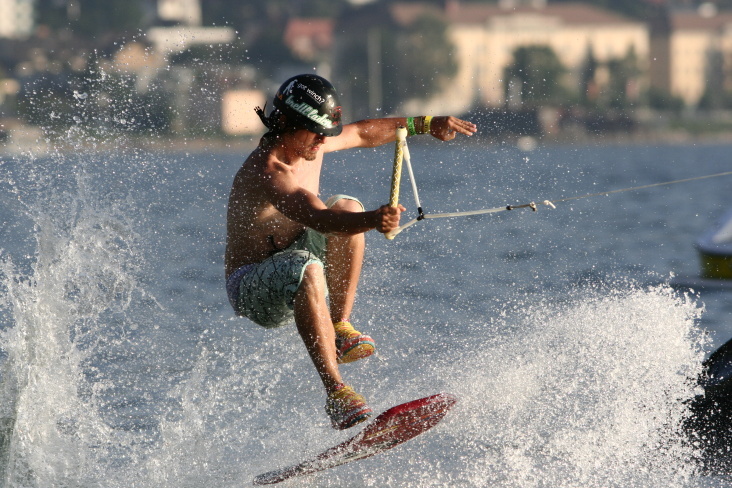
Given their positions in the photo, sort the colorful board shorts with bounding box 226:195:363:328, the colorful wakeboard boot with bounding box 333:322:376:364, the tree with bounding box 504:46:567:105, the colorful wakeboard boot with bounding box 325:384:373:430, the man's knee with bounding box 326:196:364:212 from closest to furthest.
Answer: the colorful wakeboard boot with bounding box 325:384:373:430
the colorful board shorts with bounding box 226:195:363:328
the man's knee with bounding box 326:196:364:212
the colorful wakeboard boot with bounding box 333:322:376:364
the tree with bounding box 504:46:567:105

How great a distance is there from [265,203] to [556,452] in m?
2.25

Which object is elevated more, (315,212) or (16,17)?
(315,212)

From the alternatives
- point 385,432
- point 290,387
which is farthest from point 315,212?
point 290,387

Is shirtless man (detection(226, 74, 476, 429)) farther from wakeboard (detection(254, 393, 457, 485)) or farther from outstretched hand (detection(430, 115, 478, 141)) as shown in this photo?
outstretched hand (detection(430, 115, 478, 141))

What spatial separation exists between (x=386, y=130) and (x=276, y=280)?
4.03ft

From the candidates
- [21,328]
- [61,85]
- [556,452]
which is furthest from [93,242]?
[61,85]

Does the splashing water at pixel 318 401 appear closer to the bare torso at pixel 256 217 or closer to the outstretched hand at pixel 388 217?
the bare torso at pixel 256 217

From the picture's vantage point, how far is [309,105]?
5.28m

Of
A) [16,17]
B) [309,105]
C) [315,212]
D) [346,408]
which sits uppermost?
[309,105]

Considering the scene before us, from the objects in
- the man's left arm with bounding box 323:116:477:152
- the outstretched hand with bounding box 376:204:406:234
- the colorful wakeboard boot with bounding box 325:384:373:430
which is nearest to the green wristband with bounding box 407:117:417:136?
the man's left arm with bounding box 323:116:477:152

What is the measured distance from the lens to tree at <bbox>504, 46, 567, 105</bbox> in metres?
90.2

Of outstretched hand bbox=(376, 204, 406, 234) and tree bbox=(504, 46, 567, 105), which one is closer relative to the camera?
outstretched hand bbox=(376, 204, 406, 234)

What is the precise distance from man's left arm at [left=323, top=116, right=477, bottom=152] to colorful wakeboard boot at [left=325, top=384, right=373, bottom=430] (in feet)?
4.34

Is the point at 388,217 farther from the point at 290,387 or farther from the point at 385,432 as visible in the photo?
the point at 290,387
